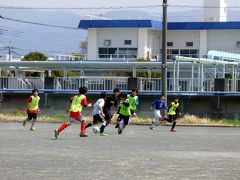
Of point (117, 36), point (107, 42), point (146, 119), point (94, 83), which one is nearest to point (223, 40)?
point (117, 36)

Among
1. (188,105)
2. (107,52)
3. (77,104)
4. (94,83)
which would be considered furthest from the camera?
(107,52)

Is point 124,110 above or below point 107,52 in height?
below

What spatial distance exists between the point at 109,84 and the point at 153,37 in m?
35.1

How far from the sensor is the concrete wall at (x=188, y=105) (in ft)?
112

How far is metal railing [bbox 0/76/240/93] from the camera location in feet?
128

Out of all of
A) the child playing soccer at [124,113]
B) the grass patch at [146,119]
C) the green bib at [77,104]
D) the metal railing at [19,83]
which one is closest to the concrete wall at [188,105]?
the grass patch at [146,119]

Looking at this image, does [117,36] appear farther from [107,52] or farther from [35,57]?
[35,57]

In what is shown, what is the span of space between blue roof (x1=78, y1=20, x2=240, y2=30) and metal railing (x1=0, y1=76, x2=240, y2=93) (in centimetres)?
3066

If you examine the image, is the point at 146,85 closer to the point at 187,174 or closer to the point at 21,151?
the point at 21,151

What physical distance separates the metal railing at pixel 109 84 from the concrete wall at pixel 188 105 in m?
1.39

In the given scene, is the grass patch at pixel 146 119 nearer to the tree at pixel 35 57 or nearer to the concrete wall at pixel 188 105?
the concrete wall at pixel 188 105

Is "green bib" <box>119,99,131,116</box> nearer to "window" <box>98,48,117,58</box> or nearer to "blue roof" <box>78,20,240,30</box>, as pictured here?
"blue roof" <box>78,20,240,30</box>

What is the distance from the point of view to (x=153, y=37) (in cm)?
7538

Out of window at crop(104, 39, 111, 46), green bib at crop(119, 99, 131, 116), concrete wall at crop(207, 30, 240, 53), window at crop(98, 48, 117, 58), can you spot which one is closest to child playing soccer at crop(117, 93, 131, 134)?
green bib at crop(119, 99, 131, 116)
